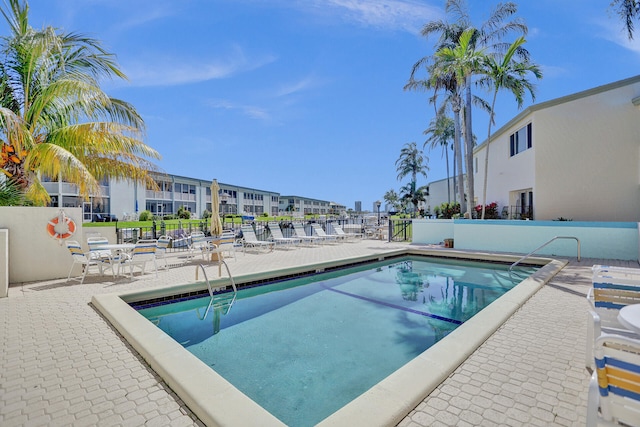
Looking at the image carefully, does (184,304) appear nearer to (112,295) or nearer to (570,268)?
(112,295)

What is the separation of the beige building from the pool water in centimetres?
739

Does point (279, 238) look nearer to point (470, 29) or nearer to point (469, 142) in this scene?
point (469, 142)

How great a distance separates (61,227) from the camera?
7.03 metres

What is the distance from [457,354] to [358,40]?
571 inches

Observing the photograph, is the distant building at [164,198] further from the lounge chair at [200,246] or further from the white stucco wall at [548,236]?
the white stucco wall at [548,236]

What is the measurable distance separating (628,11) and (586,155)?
210 inches

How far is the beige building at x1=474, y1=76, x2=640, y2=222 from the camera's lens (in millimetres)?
Result: 11914

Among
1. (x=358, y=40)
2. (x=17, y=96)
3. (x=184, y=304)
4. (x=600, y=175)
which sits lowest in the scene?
(x=184, y=304)

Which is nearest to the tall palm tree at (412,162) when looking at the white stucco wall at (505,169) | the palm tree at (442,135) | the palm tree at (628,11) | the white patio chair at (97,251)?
the palm tree at (442,135)

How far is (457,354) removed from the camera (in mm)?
3037

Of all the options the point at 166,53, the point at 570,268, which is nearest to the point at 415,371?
the point at 570,268

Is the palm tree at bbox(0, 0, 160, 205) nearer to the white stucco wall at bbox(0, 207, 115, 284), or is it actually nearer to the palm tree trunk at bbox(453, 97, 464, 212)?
the white stucco wall at bbox(0, 207, 115, 284)

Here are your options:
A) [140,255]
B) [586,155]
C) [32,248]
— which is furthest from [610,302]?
[586,155]

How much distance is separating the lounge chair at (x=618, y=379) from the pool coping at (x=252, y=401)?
1.16 metres
